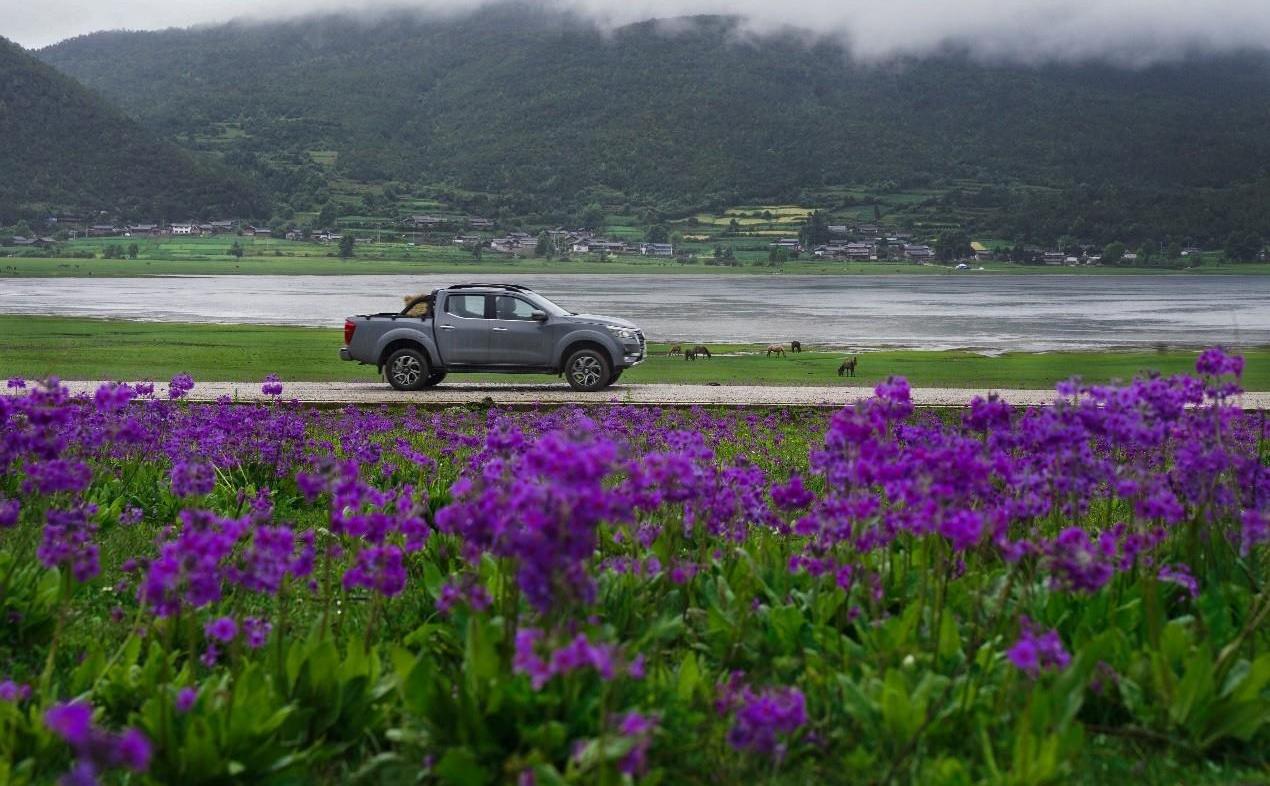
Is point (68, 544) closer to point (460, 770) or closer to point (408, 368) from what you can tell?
point (460, 770)

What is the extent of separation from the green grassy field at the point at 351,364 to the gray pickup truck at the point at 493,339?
9.91 ft

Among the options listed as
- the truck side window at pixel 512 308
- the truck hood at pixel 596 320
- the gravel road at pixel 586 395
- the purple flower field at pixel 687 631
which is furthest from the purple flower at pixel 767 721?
the truck side window at pixel 512 308

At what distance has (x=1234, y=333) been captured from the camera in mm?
55344

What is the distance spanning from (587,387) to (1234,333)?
4324 cm

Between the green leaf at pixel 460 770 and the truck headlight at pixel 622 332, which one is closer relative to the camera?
the green leaf at pixel 460 770

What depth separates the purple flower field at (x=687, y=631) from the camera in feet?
12.7

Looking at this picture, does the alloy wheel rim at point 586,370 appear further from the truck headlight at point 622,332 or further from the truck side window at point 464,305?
the truck side window at point 464,305

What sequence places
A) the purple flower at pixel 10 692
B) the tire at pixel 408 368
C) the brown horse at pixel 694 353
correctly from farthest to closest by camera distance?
1. the brown horse at pixel 694 353
2. the tire at pixel 408 368
3. the purple flower at pixel 10 692

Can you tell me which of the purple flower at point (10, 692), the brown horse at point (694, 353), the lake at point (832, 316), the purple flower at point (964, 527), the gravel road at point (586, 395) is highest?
the purple flower at point (964, 527)

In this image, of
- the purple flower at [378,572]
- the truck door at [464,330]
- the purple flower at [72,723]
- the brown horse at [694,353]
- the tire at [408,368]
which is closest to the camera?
the purple flower at [72,723]

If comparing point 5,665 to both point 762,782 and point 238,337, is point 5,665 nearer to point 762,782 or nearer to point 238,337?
point 762,782

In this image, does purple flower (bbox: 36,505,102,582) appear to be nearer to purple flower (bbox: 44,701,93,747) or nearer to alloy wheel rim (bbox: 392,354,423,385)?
purple flower (bbox: 44,701,93,747)

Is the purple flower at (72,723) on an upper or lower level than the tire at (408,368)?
upper

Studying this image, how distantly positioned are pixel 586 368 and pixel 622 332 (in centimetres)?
86
